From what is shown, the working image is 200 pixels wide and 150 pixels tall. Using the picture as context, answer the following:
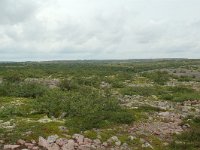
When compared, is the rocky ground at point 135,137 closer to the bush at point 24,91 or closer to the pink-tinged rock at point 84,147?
the pink-tinged rock at point 84,147

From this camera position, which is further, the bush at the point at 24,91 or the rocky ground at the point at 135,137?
the bush at the point at 24,91

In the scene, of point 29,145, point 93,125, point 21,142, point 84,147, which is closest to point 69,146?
point 84,147

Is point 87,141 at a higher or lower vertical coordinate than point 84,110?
lower

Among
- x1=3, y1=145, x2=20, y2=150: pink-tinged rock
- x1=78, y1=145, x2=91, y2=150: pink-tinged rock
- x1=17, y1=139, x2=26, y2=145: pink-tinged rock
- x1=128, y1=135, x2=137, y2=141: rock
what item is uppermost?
x1=17, y1=139, x2=26, y2=145: pink-tinged rock

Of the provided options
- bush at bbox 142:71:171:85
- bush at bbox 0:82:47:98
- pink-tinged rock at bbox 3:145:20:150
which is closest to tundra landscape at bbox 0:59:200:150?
pink-tinged rock at bbox 3:145:20:150

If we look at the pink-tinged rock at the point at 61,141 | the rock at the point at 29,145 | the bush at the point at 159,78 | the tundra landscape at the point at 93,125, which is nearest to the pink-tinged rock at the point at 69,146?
the tundra landscape at the point at 93,125

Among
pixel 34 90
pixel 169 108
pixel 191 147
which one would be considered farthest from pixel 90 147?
pixel 34 90

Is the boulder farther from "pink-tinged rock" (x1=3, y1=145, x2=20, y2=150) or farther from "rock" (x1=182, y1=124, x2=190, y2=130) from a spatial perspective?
"rock" (x1=182, y1=124, x2=190, y2=130)

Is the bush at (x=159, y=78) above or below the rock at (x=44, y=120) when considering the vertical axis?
below

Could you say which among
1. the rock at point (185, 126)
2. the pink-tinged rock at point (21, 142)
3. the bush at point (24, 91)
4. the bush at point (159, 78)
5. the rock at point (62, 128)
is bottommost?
the bush at point (159, 78)

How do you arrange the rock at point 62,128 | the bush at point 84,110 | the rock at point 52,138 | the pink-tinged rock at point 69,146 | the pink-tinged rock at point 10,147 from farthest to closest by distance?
the bush at point 84,110 → the rock at point 62,128 → the rock at point 52,138 → the pink-tinged rock at point 69,146 → the pink-tinged rock at point 10,147

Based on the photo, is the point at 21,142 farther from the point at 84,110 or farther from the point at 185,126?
the point at 185,126

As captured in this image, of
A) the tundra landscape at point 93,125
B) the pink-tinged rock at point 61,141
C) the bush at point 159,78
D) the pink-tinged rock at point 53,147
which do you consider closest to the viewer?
the pink-tinged rock at point 53,147

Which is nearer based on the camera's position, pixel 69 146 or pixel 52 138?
pixel 69 146
